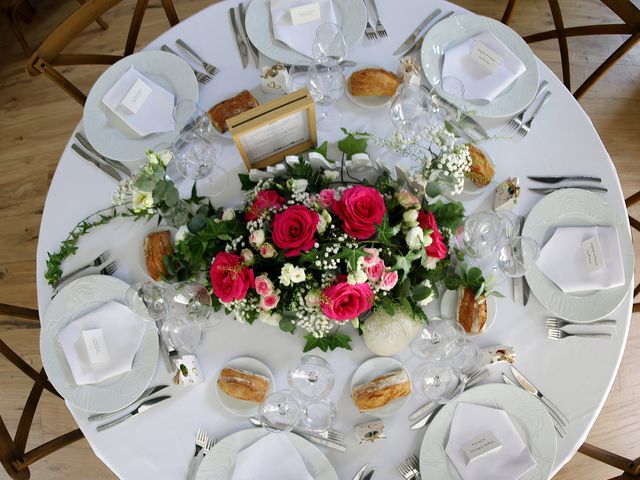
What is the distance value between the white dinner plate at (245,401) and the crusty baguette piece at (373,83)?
1024 mm

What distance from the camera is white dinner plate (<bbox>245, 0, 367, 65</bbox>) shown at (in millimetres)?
1894

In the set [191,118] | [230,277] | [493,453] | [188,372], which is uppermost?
[191,118]

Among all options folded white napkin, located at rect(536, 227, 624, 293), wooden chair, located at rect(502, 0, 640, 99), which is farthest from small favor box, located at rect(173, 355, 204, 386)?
wooden chair, located at rect(502, 0, 640, 99)

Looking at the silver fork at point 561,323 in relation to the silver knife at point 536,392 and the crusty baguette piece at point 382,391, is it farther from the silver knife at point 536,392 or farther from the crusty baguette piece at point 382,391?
the crusty baguette piece at point 382,391

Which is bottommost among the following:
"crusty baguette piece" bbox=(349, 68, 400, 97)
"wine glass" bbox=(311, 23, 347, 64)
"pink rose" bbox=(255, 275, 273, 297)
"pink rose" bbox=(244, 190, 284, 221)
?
"pink rose" bbox=(255, 275, 273, 297)

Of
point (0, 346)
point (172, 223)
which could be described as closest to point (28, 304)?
point (0, 346)

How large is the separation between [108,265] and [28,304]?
1563 millimetres

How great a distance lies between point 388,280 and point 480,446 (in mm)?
658

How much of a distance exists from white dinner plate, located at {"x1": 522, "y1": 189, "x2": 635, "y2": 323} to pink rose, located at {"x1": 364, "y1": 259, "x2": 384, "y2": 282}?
0.64 m

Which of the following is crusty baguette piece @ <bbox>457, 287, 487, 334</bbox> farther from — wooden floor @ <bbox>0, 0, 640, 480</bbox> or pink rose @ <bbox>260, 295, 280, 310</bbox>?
wooden floor @ <bbox>0, 0, 640, 480</bbox>

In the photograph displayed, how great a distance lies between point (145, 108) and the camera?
72.9 inches

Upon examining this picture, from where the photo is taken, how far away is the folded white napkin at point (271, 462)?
1.60 meters

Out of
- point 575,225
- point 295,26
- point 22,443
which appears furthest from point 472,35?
point 22,443

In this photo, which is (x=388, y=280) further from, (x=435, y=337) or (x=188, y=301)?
(x=188, y=301)
